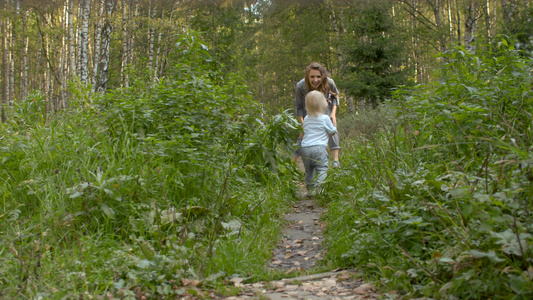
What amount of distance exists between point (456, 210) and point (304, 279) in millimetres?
1166

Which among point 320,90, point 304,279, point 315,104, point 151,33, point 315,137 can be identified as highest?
point 151,33

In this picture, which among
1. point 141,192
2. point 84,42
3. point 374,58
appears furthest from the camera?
point 374,58

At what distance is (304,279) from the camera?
123 inches

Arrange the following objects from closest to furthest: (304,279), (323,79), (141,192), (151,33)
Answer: (304,279) → (141,192) → (323,79) → (151,33)

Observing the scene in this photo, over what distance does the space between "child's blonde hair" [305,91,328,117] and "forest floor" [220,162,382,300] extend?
7.91 ft

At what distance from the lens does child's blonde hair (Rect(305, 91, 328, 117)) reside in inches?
264

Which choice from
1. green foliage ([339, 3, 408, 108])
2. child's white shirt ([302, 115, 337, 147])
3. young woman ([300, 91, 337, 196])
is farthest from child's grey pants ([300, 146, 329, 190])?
green foliage ([339, 3, 408, 108])

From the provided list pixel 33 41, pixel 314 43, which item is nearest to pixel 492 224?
pixel 314 43

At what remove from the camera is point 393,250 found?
308cm

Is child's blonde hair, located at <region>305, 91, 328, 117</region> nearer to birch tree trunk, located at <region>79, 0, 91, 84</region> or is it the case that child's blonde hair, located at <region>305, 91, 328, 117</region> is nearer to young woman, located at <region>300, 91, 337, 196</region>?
young woman, located at <region>300, 91, 337, 196</region>

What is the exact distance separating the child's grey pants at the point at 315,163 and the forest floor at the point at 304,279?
1.61 metres

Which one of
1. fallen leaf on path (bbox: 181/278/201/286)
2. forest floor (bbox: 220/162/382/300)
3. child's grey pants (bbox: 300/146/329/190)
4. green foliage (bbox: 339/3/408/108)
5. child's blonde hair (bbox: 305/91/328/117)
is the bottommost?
forest floor (bbox: 220/162/382/300)

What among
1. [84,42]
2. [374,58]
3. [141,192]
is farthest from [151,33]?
[141,192]

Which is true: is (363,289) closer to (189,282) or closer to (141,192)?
(189,282)
